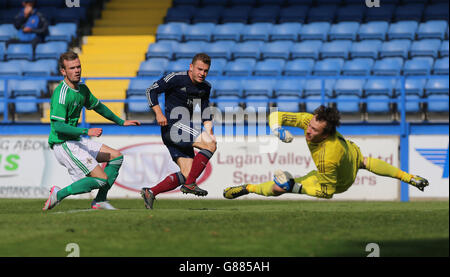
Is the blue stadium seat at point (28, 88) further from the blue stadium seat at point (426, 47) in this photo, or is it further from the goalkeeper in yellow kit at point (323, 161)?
the goalkeeper in yellow kit at point (323, 161)

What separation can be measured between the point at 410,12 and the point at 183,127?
498 inches

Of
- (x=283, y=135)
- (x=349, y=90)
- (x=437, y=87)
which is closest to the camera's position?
(x=283, y=135)

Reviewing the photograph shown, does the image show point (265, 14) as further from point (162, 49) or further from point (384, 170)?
point (384, 170)

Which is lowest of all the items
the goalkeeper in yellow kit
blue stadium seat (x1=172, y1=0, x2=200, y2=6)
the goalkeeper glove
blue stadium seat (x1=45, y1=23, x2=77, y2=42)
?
the goalkeeper glove

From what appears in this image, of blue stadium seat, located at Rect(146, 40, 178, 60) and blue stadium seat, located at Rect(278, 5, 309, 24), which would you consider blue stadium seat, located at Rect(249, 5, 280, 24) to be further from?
blue stadium seat, located at Rect(146, 40, 178, 60)

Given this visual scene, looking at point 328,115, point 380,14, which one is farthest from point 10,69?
point 328,115

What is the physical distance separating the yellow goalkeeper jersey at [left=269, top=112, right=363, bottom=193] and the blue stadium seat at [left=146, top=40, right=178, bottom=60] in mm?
11629

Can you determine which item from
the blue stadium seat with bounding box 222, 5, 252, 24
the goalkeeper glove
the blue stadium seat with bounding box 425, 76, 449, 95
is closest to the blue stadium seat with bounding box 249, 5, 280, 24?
the blue stadium seat with bounding box 222, 5, 252, 24

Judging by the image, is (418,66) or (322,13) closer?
(418,66)

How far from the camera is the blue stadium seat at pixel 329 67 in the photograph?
1917 centimetres

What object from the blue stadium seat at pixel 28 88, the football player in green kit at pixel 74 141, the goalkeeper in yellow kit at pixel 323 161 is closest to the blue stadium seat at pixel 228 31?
the blue stadium seat at pixel 28 88

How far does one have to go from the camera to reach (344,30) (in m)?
20.8

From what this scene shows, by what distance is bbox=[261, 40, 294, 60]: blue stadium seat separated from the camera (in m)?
20.2
